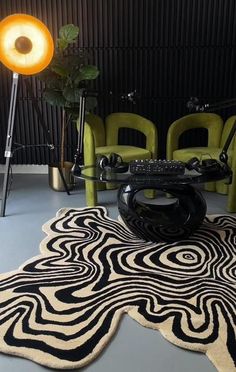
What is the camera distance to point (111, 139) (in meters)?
3.39

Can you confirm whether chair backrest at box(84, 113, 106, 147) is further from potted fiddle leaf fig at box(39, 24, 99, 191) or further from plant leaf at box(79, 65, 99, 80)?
plant leaf at box(79, 65, 99, 80)

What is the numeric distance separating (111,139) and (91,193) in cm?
69

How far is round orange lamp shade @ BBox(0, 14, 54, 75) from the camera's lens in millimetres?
2473

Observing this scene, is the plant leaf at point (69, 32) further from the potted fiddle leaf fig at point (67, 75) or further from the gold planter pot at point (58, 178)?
the gold planter pot at point (58, 178)

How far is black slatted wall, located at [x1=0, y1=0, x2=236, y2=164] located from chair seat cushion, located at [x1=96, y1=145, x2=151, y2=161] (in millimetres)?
566

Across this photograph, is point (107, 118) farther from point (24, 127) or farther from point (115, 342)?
point (115, 342)

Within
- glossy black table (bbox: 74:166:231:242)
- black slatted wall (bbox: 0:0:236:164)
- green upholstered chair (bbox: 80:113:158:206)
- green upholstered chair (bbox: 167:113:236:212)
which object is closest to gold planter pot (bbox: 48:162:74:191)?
green upholstered chair (bbox: 80:113:158:206)

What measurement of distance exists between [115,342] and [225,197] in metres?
2.07

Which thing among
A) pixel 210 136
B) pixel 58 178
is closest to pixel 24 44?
pixel 58 178

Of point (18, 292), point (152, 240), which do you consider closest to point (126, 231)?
point (152, 240)

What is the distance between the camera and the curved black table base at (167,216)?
7.42 feet

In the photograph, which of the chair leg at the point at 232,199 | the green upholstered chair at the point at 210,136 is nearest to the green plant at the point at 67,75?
the green upholstered chair at the point at 210,136

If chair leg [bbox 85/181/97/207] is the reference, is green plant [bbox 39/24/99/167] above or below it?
above

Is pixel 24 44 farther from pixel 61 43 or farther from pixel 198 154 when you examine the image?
pixel 198 154
